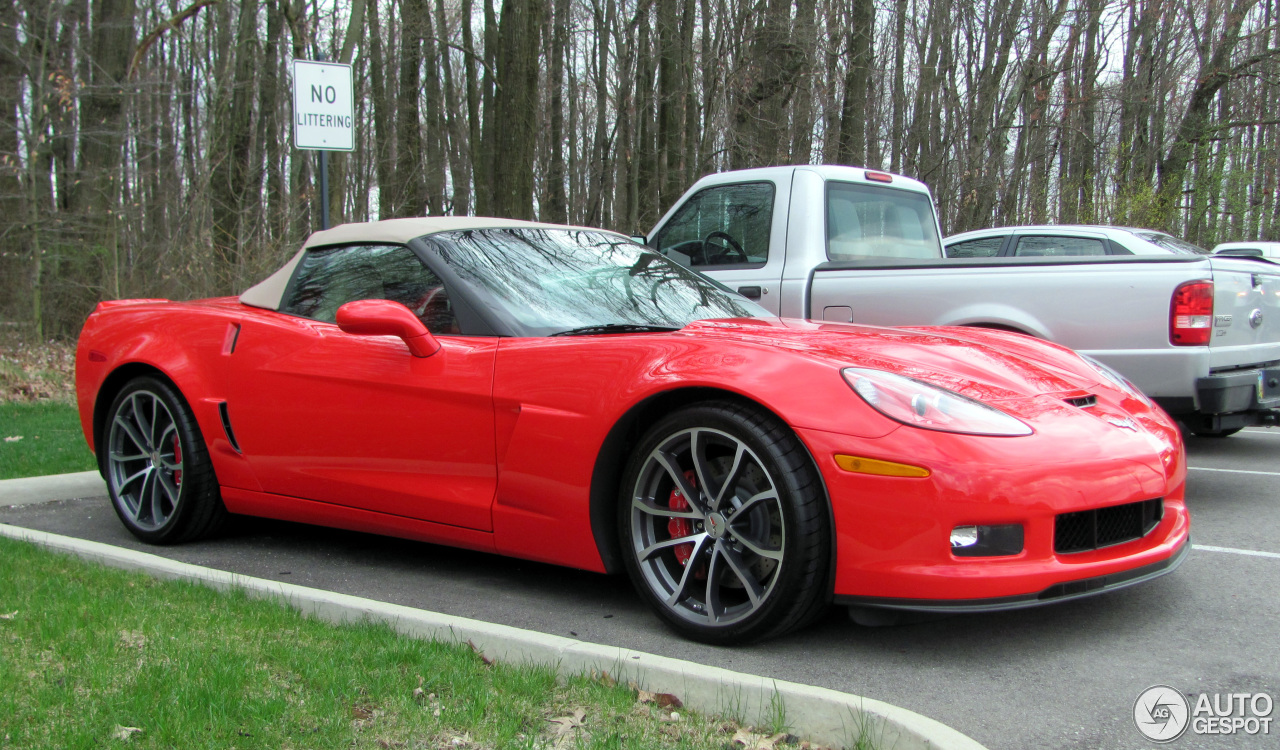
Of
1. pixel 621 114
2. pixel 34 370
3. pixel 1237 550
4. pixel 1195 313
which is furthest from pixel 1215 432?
pixel 621 114

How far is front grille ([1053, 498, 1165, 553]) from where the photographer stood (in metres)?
3.07

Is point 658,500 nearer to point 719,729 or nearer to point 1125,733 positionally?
point 719,729

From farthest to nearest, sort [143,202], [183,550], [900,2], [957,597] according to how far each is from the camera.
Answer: [900,2]
[143,202]
[183,550]
[957,597]

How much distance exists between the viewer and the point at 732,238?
7.16m

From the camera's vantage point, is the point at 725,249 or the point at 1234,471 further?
the point at 725,249

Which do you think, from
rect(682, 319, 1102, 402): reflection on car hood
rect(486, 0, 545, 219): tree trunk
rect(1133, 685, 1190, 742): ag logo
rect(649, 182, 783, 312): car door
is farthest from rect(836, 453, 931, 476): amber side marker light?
rect(486, 0, 545, 219): tree trunk

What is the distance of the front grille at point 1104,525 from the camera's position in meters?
3.07

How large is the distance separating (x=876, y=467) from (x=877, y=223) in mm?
4707

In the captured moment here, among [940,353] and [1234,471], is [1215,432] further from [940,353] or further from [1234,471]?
[940,353]

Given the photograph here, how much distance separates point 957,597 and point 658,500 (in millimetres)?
993

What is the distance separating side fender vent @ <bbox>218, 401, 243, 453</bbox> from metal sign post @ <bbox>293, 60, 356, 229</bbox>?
3066 mm

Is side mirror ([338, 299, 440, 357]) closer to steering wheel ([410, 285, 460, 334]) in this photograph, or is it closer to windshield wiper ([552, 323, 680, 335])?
steering wheel ([410, 285, 460, 334])

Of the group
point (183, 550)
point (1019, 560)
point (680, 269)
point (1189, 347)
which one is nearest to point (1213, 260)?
point (1189, 347)

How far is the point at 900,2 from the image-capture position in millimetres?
19328
